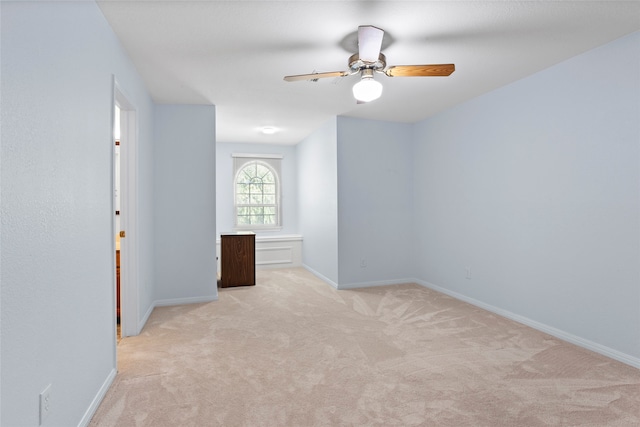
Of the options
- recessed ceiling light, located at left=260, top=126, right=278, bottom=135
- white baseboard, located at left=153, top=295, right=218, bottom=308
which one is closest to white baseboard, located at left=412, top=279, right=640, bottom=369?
white baseboard, located at left=153, top=295, right=218, bottom=308

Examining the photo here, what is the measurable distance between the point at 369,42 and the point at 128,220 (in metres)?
2.49

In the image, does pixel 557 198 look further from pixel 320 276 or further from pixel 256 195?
pixel 256 195

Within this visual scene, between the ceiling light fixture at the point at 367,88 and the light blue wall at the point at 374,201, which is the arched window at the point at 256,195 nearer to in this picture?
the light blue wall at the point at 374,201

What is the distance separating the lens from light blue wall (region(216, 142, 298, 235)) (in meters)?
6.54

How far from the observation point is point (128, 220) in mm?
3072

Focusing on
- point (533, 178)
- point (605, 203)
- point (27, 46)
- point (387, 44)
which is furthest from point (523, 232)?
point (27, 46)

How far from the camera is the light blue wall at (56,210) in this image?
1.22 metres

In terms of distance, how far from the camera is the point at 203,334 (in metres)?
3.12

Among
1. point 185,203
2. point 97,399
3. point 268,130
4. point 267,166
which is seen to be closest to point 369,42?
point 97,399

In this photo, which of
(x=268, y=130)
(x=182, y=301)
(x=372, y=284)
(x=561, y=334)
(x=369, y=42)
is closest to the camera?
(x=369, y=42)

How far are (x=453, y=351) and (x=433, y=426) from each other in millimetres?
1028

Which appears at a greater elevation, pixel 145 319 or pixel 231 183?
pixel 231 183

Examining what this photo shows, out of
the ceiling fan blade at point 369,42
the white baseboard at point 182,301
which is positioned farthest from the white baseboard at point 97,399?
the ceiling fan blade at point 369,42

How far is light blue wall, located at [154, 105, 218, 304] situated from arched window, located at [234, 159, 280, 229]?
2.43 meters
